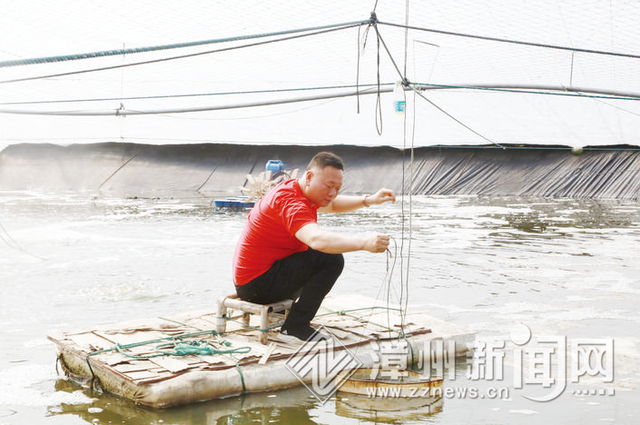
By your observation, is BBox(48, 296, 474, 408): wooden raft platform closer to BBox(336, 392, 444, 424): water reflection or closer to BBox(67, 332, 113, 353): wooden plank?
BBox(67, 332, 113, 353): wooden plank

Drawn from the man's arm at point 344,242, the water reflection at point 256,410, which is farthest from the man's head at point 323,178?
the water reflection at point 256,410

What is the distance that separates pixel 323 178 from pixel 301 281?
2.14 feet

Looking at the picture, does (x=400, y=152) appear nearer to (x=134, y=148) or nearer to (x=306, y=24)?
(x=134, y=148)

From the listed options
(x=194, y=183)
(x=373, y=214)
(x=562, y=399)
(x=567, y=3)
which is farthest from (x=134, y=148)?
(x=562, y=399)

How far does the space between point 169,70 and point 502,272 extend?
5.07 m

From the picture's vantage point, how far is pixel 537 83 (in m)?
8.73

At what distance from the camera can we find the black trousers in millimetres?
3668

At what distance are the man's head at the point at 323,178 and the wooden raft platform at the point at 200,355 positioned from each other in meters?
0.88

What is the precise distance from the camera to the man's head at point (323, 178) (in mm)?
3473

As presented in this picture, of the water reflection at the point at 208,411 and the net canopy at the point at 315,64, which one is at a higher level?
the net canopy at the point at 315,64

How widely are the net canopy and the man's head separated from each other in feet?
2.33

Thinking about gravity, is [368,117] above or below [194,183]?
above

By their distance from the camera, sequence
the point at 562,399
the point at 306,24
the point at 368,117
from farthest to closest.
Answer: the point at 368,117, the point at 306,24, the point at 562,399

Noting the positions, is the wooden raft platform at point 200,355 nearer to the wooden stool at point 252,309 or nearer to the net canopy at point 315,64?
the wooden stool at point 252,309
